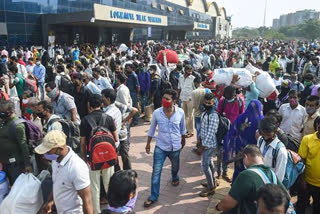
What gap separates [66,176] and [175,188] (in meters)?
2.49

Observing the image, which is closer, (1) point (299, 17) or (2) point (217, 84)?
(2) point (217, 84)

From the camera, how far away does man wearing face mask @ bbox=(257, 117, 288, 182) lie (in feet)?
10.1

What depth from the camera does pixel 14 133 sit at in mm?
3641

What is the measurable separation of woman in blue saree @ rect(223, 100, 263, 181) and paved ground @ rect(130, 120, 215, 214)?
0.72 metres

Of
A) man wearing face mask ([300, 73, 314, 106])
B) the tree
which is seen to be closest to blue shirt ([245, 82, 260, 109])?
man wearing face mask ([300, 73, 314, 106])

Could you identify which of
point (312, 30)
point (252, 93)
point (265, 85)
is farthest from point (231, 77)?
point (312, 30)

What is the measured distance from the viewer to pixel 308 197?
12.5 ft

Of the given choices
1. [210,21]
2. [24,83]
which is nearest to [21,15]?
[24,83]

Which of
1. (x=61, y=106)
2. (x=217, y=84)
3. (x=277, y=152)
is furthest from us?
(x=217, y=84)

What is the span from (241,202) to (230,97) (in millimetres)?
2802

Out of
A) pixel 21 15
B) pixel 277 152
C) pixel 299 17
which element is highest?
pixel 299 17

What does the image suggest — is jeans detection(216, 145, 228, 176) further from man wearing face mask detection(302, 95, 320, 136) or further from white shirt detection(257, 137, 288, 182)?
white shirt detection(257, 137, 288, 182)

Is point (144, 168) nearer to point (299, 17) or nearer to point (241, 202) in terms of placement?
point (241, 202)

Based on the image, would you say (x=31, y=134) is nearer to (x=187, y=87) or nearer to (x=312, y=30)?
(x=187, y=87)
